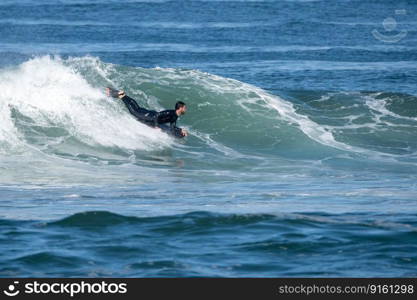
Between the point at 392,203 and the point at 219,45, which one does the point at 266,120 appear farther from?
the point at 219,45

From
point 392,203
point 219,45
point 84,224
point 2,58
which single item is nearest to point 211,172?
point 392,203

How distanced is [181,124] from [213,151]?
8.19 ft

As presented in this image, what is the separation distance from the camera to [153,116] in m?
22.6

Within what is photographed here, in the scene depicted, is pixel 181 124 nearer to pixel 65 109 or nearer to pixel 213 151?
pixel 213 151

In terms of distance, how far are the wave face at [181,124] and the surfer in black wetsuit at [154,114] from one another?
0.45 metres

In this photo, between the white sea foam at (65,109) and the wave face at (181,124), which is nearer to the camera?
the wave face at (181,124)

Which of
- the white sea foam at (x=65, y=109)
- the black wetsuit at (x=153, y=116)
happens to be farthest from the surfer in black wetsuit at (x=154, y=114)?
the white sea foam at (x=65, y=109)

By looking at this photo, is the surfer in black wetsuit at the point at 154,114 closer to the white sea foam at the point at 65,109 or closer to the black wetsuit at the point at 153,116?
the black wetsuit at the point at 153,116

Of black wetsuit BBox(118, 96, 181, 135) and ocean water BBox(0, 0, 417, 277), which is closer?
ocean water BBox(0, 0, 417, 277)

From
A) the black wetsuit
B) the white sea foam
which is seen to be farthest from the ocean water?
the black wetsuit

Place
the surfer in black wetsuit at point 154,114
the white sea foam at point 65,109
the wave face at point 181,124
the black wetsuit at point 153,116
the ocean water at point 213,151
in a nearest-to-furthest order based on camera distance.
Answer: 1. the ocean water at point 213,151
2. the wave face at point 181,124
3. the surfer in black wetsuit at point 154,114
4. the black wetsuit at point 153,116
5. the white sea foam at point 65,109

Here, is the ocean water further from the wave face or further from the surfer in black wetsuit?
the surfer in black wetsuit

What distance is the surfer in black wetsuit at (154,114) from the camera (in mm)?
22062

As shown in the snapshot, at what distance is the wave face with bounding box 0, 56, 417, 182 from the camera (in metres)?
21.5
